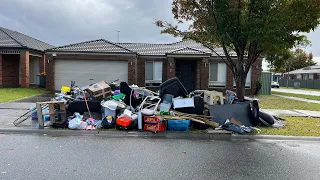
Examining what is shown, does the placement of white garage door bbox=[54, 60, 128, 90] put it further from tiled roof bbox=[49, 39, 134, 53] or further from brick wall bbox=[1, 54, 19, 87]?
brick wall bbox=[1, 54, 19, 87]

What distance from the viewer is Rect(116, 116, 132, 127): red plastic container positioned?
8195mm

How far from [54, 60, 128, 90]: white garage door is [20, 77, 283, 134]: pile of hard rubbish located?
10.1 meters

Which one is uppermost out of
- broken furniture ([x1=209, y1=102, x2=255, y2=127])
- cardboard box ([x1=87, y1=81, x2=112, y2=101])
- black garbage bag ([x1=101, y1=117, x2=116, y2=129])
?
cardboard box ([x1=87, y1=81, x2=112, y2=101])

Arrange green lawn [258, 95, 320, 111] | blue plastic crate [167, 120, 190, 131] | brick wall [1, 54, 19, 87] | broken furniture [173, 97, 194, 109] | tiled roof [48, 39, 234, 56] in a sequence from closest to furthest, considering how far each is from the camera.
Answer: blue plastic crate [167, 120, 190, 131]
broken furniture [173, 97, 194, 109]
green lawn [258, 95, 320, 111]
tiled roof [48, 39, 234, 56]
brick wall [1, 54, 19, 87]

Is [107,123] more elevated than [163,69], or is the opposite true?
[163,69]

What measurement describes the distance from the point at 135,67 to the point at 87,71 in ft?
11.7

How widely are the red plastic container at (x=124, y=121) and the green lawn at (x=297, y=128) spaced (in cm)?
411

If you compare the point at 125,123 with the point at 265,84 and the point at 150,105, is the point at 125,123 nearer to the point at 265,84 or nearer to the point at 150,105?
the point at 150,105

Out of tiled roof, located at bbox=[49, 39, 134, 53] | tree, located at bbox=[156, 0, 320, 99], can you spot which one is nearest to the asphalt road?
tree, located at bbox=[156, 0, 320, 99]

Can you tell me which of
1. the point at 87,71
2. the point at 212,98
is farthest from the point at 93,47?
the point at 212,98

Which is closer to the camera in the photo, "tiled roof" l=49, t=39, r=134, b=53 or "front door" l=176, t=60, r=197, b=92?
"tiled roof" l=49, t=39, r=134, b=53

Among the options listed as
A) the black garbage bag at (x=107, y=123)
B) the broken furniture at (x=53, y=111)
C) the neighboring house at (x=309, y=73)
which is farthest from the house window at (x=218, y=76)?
the neighboring house at (x=309, y=73)

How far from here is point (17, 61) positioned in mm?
23344

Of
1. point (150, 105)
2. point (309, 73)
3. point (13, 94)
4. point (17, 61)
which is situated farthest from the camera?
point (309, 73)
